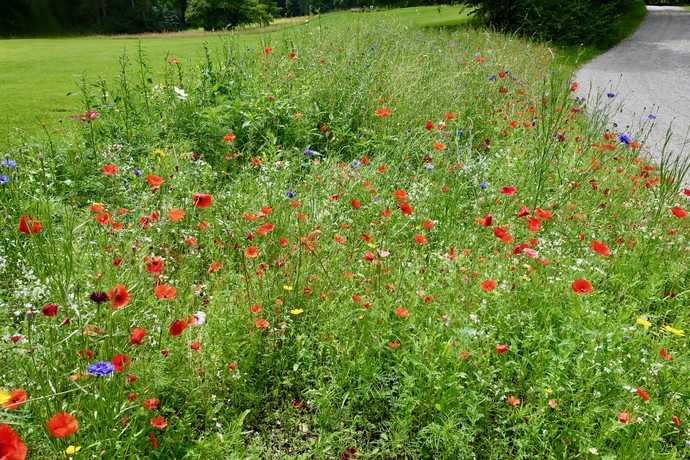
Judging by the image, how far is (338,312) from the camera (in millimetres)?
2549

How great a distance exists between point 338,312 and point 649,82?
10.6 meters

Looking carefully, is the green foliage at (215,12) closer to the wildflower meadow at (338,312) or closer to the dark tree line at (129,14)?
the dark tree line at (129,14)

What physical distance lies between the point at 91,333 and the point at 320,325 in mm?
1053

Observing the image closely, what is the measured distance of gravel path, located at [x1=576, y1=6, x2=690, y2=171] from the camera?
22.7 feet

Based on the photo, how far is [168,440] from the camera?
1956mm

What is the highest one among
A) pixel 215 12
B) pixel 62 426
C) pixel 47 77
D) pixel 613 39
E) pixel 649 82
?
pixel 215 12

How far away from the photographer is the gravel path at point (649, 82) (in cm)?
692

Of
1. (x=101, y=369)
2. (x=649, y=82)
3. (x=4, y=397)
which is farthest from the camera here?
(x=649, y=82)

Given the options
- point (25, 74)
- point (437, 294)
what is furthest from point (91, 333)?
point (25, 74)

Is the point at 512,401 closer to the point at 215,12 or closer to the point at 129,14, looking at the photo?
the point at 215,12

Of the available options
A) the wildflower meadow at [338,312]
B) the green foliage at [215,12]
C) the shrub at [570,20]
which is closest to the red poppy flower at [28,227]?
the wildflower meadow at [338,312]

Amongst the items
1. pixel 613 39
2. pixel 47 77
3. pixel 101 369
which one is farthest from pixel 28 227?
pixel 613 39

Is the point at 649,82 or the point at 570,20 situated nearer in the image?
the point at 649,82

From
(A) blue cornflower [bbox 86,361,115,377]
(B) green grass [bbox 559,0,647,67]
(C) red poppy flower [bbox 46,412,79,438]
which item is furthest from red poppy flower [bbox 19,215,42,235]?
(B) green grass [bbox 559,0,647,67]
